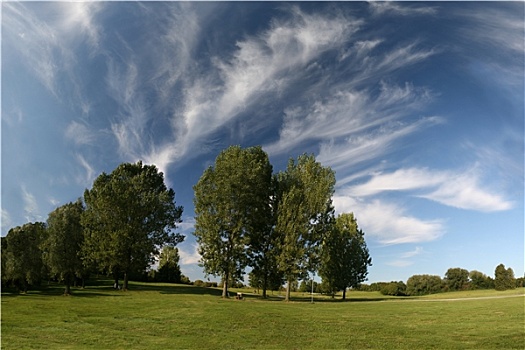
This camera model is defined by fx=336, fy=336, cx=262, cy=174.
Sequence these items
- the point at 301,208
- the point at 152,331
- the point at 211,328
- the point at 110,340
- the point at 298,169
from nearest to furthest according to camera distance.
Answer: the point at 110,340, the point at 152,331, the point at 211,328, the point at 301,208, the point at 298,169

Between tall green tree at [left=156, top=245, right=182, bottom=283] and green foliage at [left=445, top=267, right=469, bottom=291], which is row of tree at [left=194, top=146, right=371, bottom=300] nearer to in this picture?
tall green tree at [left=156, top=245, right=182, bottom=283]

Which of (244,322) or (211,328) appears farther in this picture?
(244,322)

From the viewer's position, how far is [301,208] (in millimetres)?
43031

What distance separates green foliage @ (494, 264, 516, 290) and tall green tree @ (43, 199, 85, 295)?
80.0 meters

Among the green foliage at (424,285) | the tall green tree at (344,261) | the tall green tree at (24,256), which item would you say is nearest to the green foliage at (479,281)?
the green foliage at (424,285)

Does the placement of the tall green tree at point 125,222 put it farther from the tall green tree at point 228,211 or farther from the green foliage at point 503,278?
the green foliage at point 503,278

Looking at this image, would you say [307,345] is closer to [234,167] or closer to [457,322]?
[457,322]

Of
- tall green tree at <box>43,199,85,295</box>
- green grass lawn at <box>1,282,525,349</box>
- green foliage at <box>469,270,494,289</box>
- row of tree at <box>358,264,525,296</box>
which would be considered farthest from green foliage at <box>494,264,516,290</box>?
tall green tree at <box>43,199,85,295</box>

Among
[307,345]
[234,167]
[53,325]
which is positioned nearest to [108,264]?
[234,167]

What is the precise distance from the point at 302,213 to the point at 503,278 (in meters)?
57.8

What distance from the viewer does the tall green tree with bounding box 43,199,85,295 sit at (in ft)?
133

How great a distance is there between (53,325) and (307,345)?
42.4 feet

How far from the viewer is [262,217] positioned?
45625mm

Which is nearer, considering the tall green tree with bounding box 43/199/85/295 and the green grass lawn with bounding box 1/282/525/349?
the green grass lawn with bounding box 1/282/525/349
